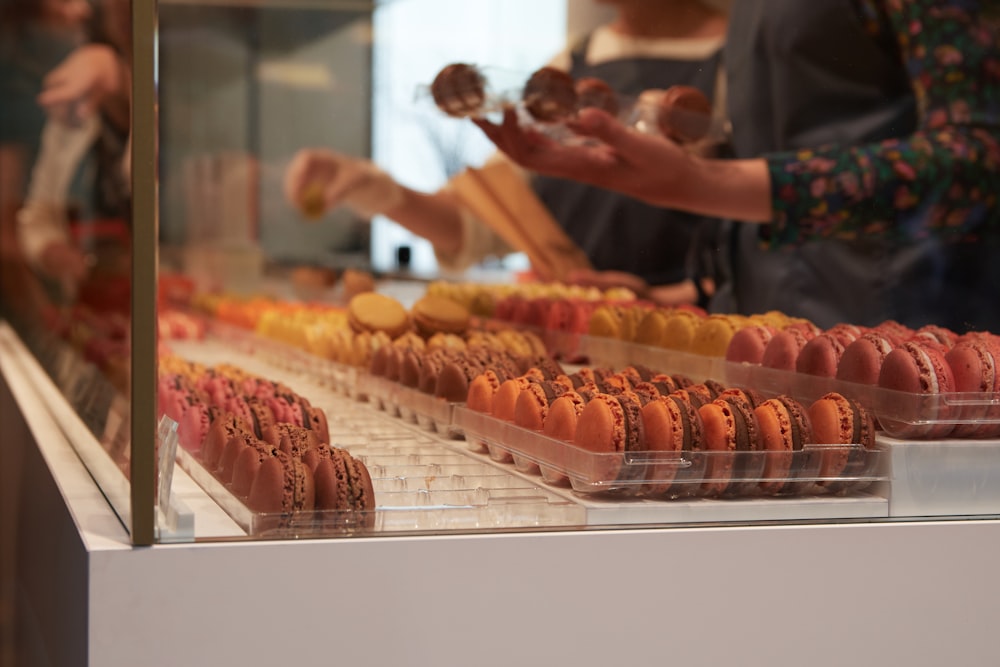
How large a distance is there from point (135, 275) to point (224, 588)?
267 mm

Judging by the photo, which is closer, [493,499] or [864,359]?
[493,499]

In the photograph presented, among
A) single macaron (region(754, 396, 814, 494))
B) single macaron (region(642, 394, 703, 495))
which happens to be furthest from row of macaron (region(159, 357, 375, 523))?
single macaron (region(754, 396, 814, 494))

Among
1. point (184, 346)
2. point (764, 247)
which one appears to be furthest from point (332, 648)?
point (184, 346)

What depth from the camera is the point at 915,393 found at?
121 cm

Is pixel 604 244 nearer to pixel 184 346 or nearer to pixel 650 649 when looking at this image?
pixel 184 346

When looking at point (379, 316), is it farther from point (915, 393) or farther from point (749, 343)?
point (915, 393)

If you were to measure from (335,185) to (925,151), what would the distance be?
4.83 feet

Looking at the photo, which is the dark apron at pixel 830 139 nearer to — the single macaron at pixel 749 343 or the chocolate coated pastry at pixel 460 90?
the single macaron at pixel 749 343

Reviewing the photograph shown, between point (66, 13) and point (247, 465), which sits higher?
point (66, 13)

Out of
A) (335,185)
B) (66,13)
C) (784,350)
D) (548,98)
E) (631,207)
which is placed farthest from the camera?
(66,13)

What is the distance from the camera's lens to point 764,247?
1.79 metres

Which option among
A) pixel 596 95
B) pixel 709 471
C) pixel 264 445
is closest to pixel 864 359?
pixel 709 471

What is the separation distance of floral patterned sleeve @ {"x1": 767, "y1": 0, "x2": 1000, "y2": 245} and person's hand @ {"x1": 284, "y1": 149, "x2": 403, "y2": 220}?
863 millimetres

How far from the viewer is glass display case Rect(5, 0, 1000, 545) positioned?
105cm
